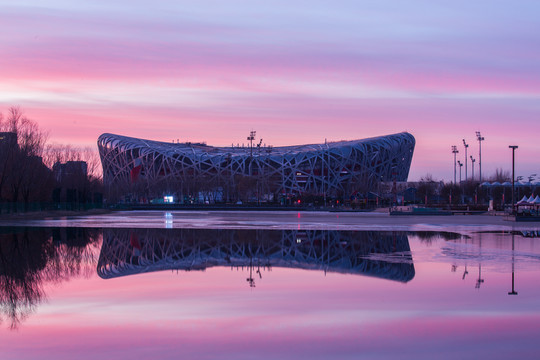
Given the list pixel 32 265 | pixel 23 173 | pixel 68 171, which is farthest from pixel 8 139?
pixel 32 265

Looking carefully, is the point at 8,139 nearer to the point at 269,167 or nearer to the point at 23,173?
the point at 23,173

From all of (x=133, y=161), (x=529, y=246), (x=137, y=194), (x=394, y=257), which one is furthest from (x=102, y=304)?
(x=133, y=161)

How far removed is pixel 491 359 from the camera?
7.00m

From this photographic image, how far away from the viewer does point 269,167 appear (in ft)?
424

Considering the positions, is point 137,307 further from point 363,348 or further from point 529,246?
point 529,246

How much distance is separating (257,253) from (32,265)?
5956 millimetres

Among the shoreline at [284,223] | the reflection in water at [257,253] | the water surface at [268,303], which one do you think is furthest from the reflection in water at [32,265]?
the shoreline at [284,223]

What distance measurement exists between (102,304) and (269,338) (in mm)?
3449

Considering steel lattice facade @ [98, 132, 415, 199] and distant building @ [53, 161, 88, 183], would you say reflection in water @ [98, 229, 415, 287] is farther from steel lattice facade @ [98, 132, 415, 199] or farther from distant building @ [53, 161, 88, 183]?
steel lattice facade @ [98, 132, 415, 199]

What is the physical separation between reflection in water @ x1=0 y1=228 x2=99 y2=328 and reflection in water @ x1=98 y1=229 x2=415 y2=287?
74cm

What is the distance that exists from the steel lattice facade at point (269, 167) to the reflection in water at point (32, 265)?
92561 millimetres

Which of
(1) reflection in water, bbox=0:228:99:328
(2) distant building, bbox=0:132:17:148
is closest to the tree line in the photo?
(2) distant building, bbox=0:132:17:148

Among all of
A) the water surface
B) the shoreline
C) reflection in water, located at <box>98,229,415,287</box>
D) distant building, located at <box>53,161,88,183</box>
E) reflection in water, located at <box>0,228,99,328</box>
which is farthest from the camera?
distant building, located at <box>53,161,88,183</box>

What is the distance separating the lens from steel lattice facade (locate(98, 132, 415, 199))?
12080 centimetres
